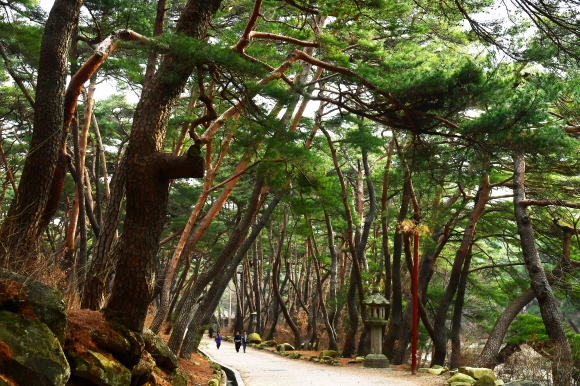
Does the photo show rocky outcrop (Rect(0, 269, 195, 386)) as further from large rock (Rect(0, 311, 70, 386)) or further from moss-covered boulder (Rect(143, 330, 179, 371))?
moss-covered boulder (Rect(143, 330, 179, 371))

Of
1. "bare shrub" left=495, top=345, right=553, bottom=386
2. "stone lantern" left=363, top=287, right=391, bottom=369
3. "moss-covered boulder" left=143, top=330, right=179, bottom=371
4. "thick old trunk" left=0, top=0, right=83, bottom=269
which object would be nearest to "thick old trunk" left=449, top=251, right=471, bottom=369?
"stone lantern" left=363, top=287, right=391, bottom=369

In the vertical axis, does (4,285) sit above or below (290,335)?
above

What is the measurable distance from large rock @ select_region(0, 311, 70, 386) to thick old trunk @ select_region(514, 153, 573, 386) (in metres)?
8.05

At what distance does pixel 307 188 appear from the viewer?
8.77 m

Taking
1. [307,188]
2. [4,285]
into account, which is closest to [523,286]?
[307,188]

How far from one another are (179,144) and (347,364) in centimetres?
937

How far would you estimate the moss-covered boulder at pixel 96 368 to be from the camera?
526cm

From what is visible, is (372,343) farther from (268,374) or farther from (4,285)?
(4,285)

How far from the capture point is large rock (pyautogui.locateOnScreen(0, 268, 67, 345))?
4.78 meters

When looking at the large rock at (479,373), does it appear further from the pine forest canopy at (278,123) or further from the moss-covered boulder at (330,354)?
the moss-covered boulder at (330,354)

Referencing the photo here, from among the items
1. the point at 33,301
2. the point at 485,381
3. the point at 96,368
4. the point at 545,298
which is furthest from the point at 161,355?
the point at 545,298

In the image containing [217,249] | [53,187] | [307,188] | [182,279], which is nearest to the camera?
[53,187]

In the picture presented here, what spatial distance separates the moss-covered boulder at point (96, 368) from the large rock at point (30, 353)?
2.04 ft

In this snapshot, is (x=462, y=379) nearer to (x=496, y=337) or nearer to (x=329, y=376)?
(x=496, y=337)
